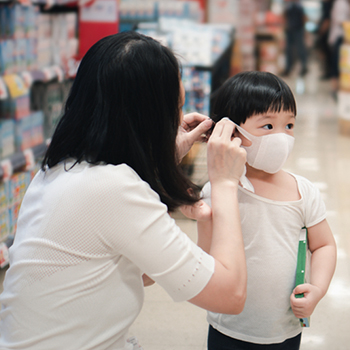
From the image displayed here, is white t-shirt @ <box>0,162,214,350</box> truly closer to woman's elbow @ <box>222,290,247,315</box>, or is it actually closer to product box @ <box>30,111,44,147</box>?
woman's elbow @ <box>222,290,247,315</box>

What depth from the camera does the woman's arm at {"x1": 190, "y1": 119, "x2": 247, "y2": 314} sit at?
3.42ft

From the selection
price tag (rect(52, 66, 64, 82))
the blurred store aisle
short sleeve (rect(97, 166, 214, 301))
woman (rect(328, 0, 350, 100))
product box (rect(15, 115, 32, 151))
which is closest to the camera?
short sleeve (rect(97, 166, 214, 301))

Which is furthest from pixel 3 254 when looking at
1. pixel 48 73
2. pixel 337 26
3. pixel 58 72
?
pixel 337 26

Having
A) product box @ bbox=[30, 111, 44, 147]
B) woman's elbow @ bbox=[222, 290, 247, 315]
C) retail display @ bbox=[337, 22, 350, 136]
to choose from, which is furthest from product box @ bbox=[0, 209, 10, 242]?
retail display @ bbox=[337, 22, 350, 136]

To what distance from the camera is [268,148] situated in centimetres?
137

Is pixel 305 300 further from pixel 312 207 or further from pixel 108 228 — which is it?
pixel 108 228

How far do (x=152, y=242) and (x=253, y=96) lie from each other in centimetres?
57

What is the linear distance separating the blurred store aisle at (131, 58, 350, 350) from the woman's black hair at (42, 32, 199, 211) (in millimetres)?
Result: 1314

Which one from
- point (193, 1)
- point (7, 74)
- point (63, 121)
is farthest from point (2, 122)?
point (193, 1)

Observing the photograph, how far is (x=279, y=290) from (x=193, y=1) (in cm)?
693

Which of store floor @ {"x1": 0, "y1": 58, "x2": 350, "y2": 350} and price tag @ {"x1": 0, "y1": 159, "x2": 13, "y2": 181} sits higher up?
price tag @ {"x1": 0, "y1": 159, "x2": 13, "y2": 181}

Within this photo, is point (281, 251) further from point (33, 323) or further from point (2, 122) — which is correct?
point (2, 122)

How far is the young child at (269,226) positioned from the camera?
1.38 m

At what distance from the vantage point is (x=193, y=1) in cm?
766
